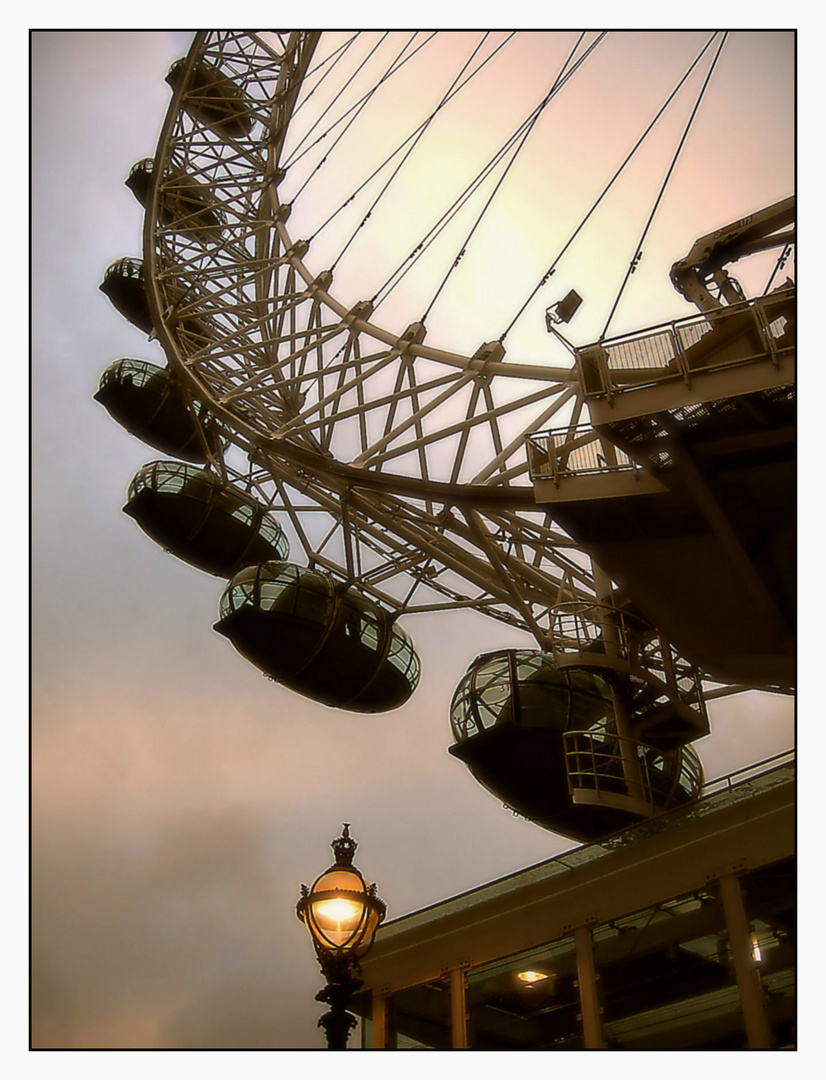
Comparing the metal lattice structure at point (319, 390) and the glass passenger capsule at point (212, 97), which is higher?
the glass passenger capsule at point (212, 97)

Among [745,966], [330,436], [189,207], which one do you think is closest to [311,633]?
[330,436]

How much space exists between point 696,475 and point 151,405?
24.6m

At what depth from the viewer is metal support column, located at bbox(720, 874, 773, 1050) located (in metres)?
10.2

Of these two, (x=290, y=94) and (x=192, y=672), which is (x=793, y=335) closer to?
(x=290, y=94)

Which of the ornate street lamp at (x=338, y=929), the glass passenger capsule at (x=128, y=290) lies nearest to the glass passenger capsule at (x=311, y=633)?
the ornate street lamp at (x=338, y=929)

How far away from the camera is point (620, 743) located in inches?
831

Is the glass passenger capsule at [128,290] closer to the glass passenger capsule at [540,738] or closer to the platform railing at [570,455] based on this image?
the glass passenger capsule at [540,738]

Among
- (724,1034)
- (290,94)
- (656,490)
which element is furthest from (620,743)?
(290,94)

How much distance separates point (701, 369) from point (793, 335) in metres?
1.21

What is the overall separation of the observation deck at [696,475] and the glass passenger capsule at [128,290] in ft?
90.0

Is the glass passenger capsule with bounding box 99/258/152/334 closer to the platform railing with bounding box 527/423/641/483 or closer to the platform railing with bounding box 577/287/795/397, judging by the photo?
the platform railing with bounding box 527/423/641/483

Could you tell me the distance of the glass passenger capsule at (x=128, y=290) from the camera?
40.0 metres

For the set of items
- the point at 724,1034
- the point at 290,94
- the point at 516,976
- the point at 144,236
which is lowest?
the point at 724,1034

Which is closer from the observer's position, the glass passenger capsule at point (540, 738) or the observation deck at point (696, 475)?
the observation deck at point (696, 475)
